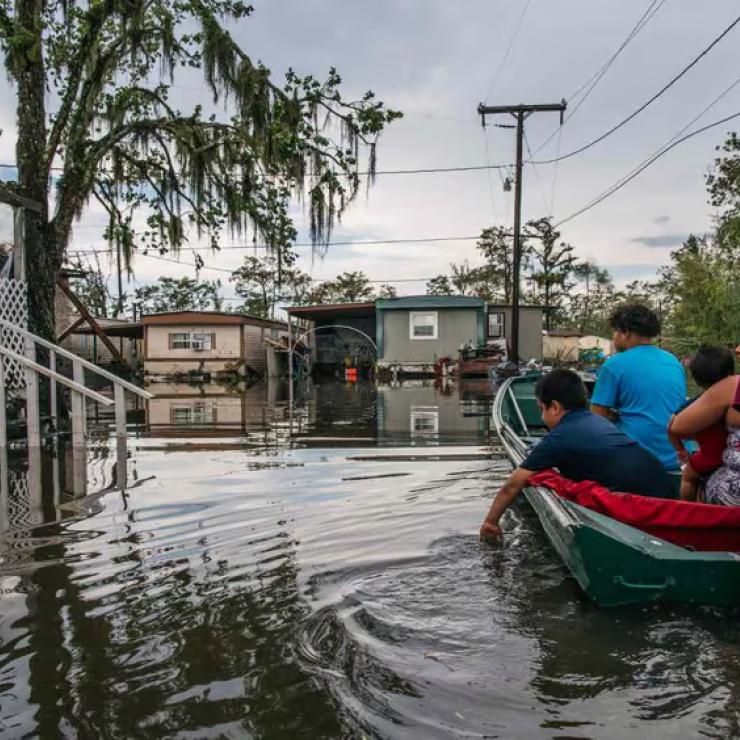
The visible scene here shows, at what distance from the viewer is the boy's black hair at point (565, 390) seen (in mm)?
3826

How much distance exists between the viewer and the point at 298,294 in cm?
5544

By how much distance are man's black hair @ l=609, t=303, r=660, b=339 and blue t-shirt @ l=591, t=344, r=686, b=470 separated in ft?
0.32

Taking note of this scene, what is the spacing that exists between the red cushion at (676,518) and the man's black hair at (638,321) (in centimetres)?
126

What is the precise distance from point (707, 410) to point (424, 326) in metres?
28.4

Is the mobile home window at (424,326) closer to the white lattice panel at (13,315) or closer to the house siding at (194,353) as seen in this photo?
the house siding at (194,353)

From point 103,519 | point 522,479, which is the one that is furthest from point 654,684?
point 103,519

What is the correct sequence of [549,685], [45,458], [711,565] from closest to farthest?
[549,685] < [711,565] < [45,458]

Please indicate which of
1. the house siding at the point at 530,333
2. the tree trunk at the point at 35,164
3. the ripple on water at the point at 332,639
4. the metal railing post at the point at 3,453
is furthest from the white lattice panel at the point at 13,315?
the house siding at the point at 530,333

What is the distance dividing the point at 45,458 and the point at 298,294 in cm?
4795

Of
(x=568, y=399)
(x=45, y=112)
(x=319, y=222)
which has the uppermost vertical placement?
(x=45, y=112)

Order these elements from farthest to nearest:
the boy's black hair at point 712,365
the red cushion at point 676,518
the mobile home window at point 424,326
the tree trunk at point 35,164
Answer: the mobile home window at point 424,326 → the tree trunk at point 35,164 → the boy's black hair at point 712,365 → the red cushion at point 676,518

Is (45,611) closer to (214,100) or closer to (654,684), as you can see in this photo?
(654,684)

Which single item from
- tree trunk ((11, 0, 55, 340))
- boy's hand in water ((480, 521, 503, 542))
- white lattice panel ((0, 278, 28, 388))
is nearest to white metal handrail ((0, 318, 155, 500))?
white lattice panel ((0, 278, 28, 388))

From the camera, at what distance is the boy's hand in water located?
4228 mm
